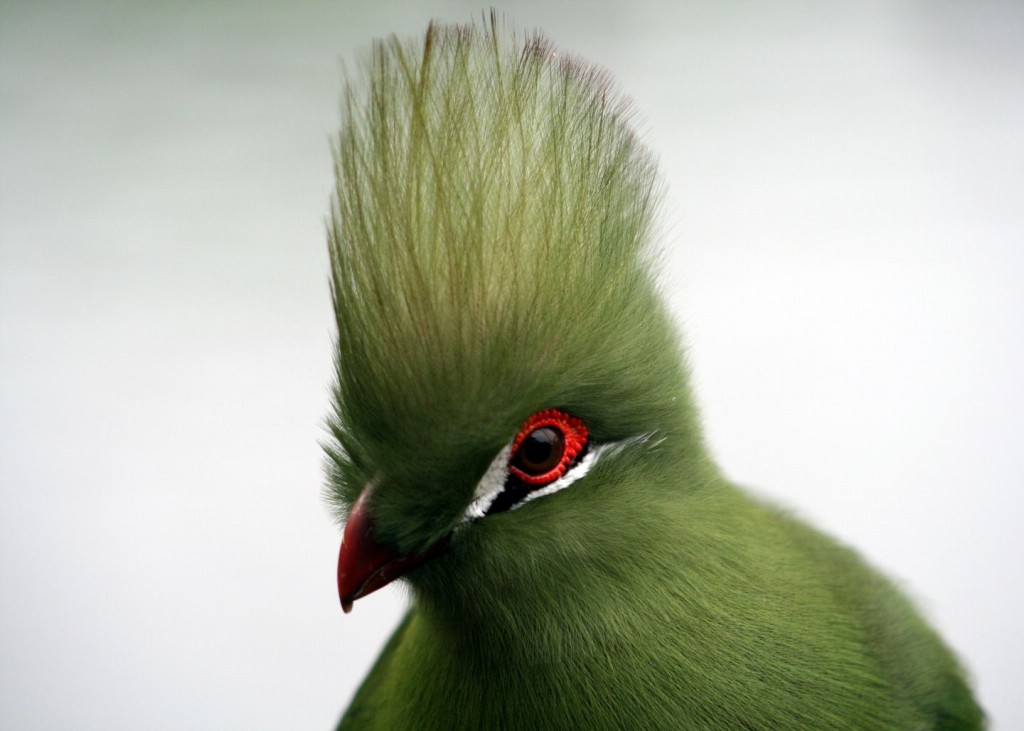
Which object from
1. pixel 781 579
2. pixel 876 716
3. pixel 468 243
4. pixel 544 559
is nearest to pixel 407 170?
pixel 468 243

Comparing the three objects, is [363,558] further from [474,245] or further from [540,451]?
[474,245]

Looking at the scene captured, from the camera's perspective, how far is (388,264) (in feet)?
2.55

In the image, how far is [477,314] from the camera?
77 cm

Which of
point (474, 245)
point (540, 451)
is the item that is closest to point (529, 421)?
point (540, 451)

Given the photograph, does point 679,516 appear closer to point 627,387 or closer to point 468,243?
point 627,387

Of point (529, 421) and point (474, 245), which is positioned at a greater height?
point (474, 245)

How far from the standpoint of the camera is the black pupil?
0.78 meters

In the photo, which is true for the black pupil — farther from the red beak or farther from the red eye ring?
the red beak

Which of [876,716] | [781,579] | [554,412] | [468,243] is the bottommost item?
[876,716]

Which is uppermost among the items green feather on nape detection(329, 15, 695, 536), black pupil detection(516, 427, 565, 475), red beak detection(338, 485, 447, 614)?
green feather on nape detection(329, 15, 695, 536)

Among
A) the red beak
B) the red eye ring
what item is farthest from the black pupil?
the red beak

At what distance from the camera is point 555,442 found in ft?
2.60

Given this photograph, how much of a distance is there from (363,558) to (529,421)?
7.3 inches

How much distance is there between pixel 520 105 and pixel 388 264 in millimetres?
190
